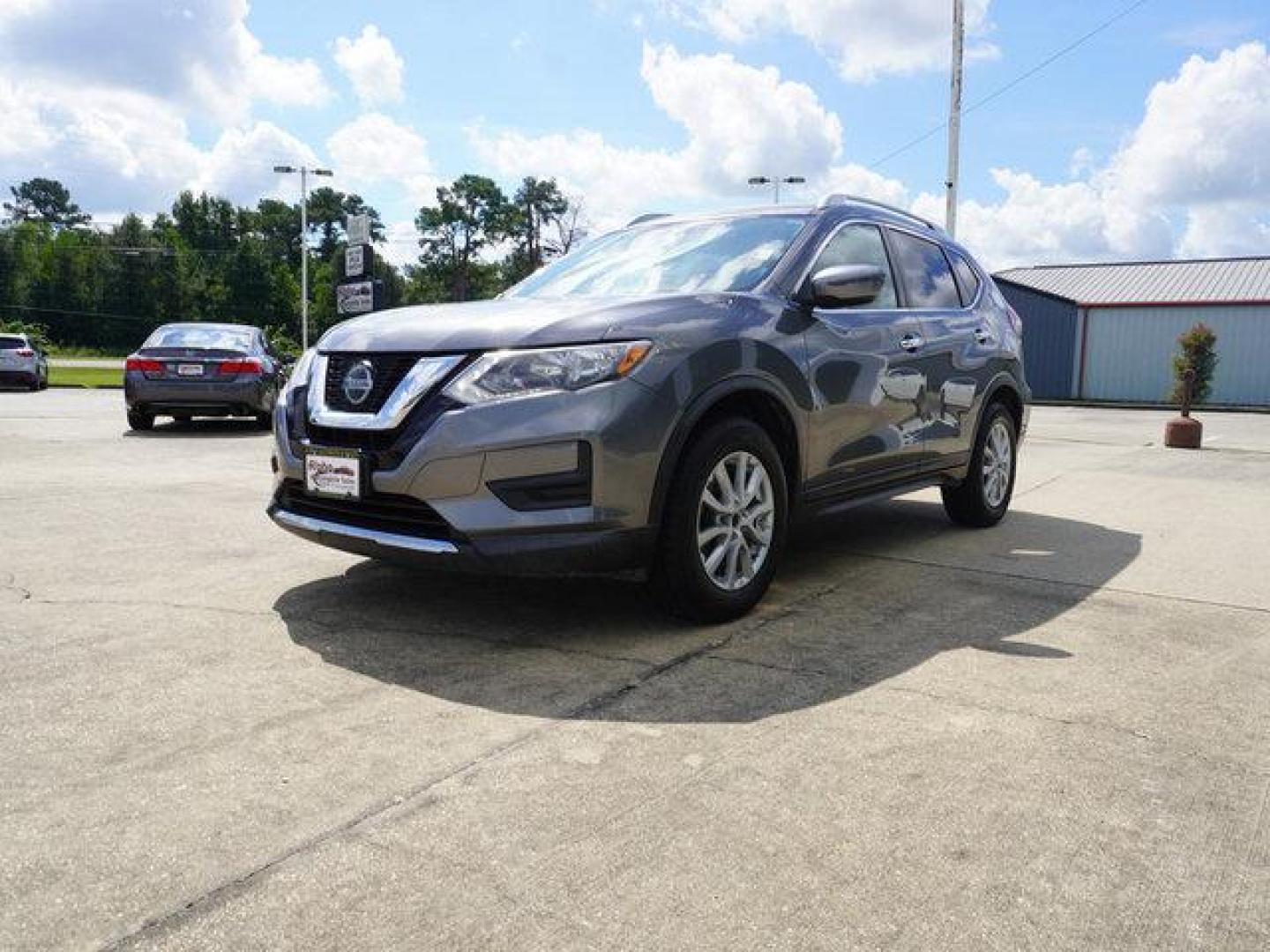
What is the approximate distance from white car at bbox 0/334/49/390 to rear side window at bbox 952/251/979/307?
22.2 m

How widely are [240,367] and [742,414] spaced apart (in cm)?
933

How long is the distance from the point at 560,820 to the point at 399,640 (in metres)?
1.51

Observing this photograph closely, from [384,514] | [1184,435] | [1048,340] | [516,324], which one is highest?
[1048,340]

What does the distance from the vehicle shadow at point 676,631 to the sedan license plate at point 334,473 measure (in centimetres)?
51

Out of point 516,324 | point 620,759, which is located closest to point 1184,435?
point 516,324

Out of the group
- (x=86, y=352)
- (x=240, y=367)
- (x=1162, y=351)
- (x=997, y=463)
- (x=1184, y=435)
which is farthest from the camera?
(x=86, y=352)

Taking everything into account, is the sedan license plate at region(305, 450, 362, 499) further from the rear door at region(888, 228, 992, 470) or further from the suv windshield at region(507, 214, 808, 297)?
the rear door at region(888, 228, 992, 470)

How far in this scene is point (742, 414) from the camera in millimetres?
4148

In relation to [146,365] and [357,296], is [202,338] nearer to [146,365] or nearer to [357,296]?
[146,365]

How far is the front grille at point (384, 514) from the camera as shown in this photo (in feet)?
11.8

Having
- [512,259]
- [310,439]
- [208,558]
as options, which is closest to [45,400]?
[208,558]

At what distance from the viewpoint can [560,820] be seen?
2357 mm

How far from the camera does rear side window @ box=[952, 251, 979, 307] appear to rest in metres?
6.10

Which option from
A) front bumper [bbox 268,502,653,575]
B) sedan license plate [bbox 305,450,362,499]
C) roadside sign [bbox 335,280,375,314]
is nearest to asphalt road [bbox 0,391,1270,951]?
front bumper [bbox 268,502,653,575]
